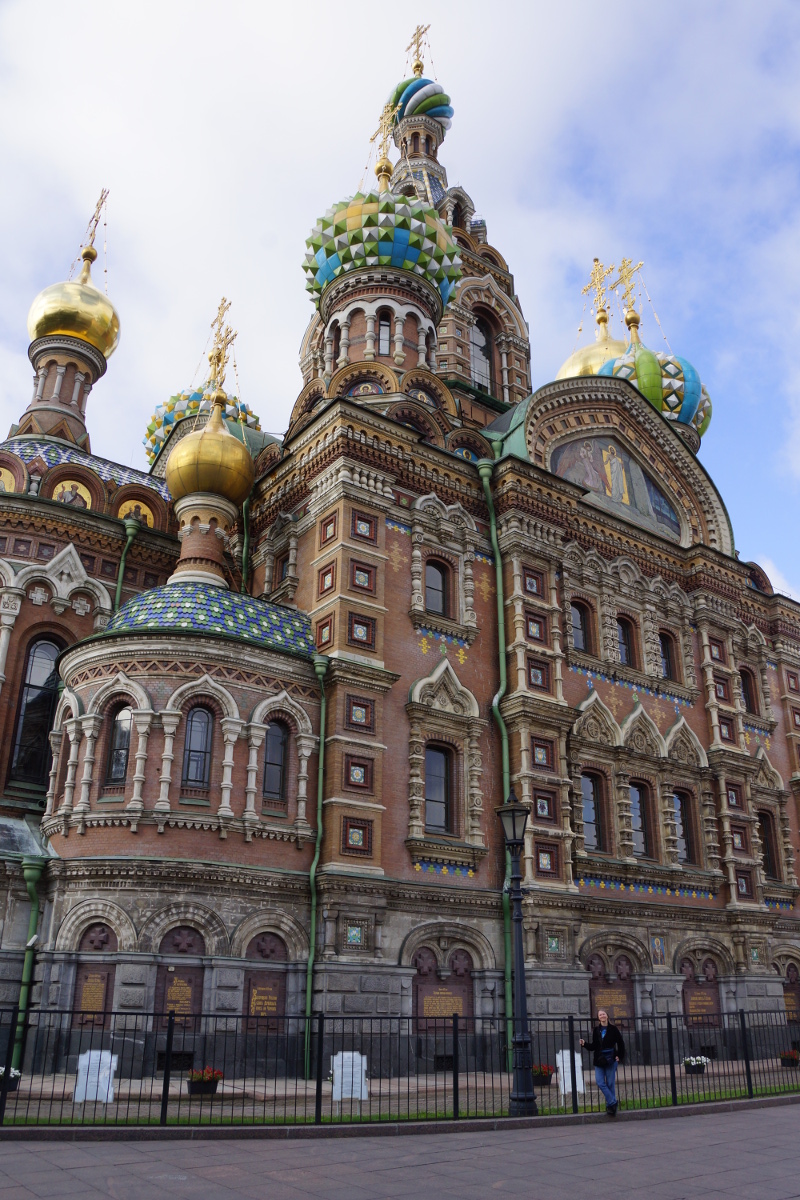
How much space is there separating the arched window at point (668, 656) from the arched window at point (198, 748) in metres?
10.3

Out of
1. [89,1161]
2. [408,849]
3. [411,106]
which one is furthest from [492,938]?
[411,106]

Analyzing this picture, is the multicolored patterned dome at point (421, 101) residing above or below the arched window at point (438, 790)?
above

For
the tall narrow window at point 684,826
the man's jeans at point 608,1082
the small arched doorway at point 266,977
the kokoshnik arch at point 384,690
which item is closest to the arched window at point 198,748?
the kokoshnik arch at point 384,690

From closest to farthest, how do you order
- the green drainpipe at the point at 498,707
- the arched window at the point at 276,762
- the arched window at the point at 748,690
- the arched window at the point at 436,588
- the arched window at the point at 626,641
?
1. the arched window at the point at 276,762
2. the green drainpipe at the point at 498,707
3. the arched window at the point at 436,588
4. the arched window at the point at 626,641
5. the arched window at the point at 748,690

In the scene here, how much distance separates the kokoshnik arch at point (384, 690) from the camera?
13.2 m

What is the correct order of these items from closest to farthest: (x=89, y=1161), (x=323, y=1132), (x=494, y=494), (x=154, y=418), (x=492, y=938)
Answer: (x=89, y=1161), (x=323, y=1132), (x=492, y=938), (x=494, y=494), (x=154, y=418)

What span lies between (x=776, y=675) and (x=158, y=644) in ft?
50.4

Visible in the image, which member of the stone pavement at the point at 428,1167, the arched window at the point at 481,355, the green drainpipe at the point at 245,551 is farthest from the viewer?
the arched window at the point at 481,355

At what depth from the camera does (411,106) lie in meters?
29.0

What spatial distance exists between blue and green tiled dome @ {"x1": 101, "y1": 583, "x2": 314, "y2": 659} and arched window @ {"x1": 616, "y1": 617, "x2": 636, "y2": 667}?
698 cm

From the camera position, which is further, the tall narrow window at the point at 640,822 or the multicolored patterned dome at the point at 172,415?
the multicolored patterned dome at the point at 172,415

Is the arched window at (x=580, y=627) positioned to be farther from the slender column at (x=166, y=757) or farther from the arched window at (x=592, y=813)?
the slender column at (x=166, y=757)

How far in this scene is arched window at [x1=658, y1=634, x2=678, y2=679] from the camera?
66.9ft

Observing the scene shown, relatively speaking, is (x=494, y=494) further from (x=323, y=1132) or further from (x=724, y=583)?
(x=323, y=1132)
